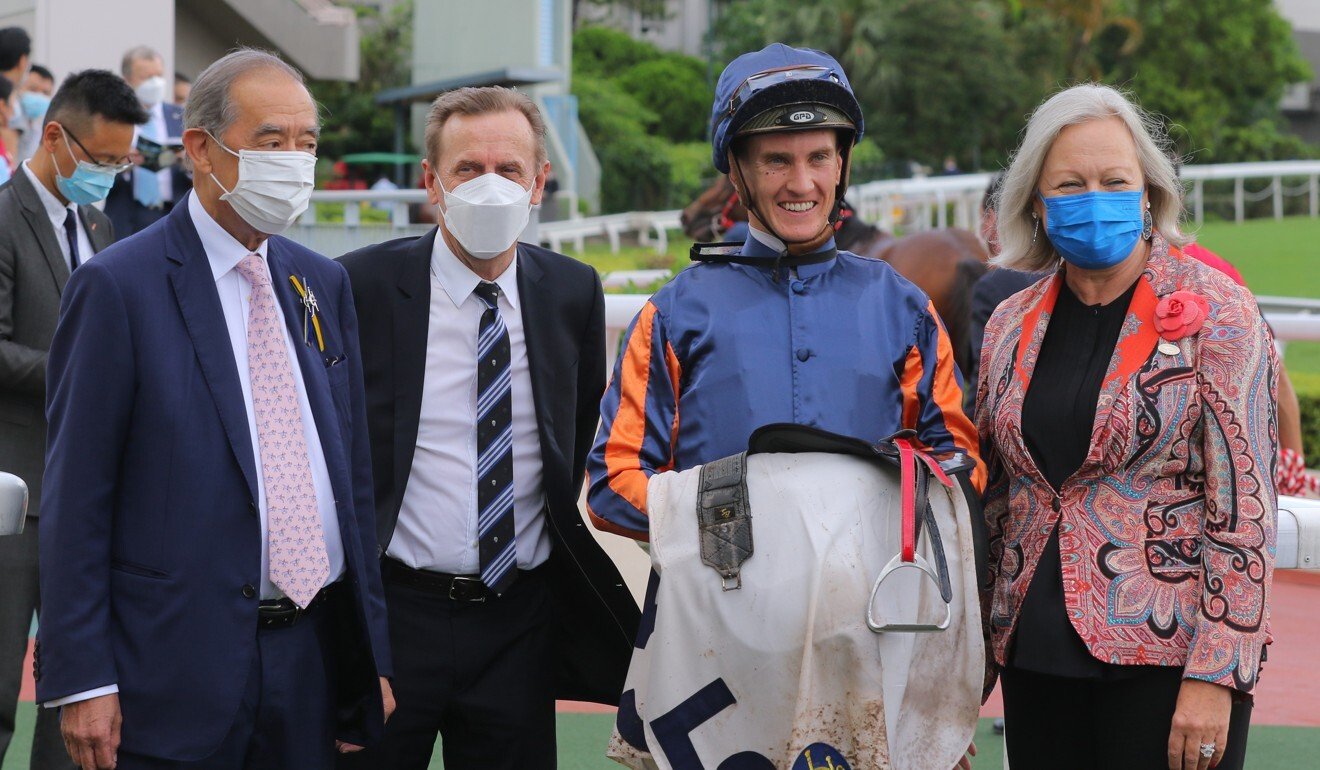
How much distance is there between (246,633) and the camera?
2.73 meters

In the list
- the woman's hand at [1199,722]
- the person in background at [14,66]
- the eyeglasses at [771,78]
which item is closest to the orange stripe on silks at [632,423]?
the eyeglasses at [771,78]

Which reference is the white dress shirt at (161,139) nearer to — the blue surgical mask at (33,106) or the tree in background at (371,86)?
the blue surgical mask at (33,106)

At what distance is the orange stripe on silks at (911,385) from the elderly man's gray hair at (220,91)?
135 centimetres

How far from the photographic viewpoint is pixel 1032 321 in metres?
3.00

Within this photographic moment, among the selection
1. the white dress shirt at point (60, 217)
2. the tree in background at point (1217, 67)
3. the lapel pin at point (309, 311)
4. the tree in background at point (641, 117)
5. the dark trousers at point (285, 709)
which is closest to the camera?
the dark trousers at point (285, 709)

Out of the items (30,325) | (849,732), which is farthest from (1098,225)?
(30,325)

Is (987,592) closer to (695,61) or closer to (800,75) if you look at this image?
(800,75)

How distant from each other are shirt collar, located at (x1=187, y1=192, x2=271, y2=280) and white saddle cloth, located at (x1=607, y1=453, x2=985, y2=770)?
3.03 ft

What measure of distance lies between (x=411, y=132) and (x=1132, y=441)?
28.7 meters

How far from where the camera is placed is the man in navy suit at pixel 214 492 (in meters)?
2.62

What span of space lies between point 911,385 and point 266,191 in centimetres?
128

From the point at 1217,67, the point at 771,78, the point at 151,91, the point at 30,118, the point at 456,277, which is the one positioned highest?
the point at 1217,67

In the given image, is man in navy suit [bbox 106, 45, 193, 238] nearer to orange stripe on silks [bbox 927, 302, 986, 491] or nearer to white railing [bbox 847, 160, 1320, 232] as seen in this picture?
orange stripe on silks [bbox 927, 302, 986, 491]

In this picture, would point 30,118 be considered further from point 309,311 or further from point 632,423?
point 632,423
